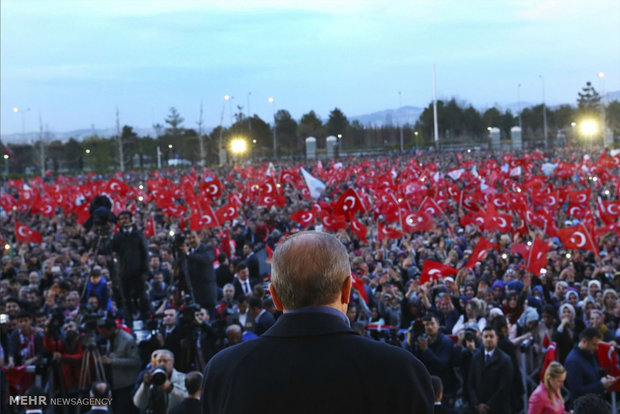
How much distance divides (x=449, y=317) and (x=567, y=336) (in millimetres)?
1759

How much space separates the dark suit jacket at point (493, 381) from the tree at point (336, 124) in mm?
106427

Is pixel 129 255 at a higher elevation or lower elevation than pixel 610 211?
higher

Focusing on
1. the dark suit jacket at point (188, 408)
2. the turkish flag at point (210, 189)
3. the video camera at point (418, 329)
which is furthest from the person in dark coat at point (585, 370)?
the turkish flag at point (210, 189)

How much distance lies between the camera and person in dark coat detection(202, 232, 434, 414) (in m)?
1.92

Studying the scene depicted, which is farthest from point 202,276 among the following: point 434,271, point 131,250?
point 434,271

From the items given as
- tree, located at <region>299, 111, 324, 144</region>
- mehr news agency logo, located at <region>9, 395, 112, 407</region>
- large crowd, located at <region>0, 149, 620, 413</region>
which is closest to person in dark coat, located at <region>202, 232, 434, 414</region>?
large crowd, located at <region>0, 149, 620, 413</region>

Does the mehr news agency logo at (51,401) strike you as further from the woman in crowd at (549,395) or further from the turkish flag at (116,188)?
the turkish flag at (116,188)

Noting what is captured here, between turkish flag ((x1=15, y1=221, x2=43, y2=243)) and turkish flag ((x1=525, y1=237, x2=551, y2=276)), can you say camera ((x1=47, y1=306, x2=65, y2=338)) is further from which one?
turkish flag ((x1=15, y1=221, x2=43, y2=243))

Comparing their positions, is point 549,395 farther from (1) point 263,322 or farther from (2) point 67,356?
(2) point 67,356

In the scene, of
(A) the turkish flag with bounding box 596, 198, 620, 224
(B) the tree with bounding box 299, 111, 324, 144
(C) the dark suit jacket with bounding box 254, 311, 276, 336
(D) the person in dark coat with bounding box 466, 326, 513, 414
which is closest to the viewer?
(D) the person in dark coat with bounding box 466, 326, 513, 414

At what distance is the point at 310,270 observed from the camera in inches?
81.1

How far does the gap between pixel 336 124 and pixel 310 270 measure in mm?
112637

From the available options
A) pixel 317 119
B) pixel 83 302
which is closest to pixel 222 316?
pixel 83 302

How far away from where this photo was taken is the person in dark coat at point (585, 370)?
7.21 meters
